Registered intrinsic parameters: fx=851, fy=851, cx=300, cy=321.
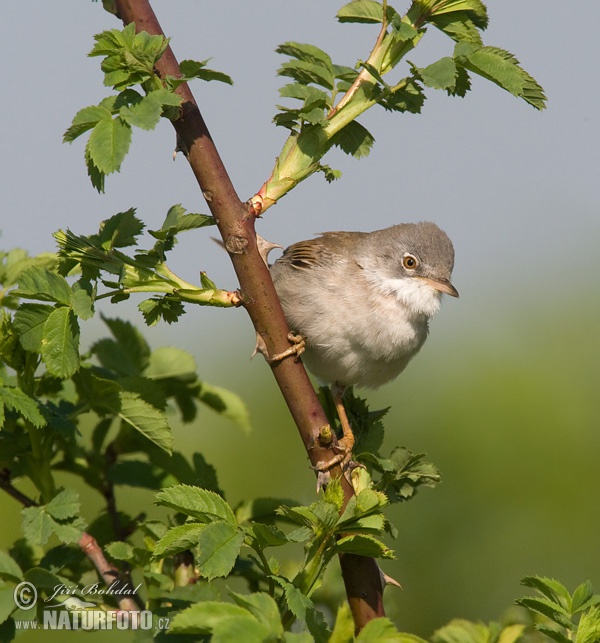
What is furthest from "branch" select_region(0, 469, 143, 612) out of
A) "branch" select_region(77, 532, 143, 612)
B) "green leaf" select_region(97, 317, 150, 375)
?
"green leaf" select_region(97, 317, 150, 375)

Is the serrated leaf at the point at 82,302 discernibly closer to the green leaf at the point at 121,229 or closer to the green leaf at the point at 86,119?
the green leaf at the point at 121,229

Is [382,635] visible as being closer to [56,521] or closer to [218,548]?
[218,548]

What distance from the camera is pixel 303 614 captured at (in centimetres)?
162

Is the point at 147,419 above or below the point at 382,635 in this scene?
above

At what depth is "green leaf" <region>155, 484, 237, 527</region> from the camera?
174 centimetres

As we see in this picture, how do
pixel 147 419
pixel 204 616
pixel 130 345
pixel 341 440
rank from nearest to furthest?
pixel 204 616, pixel 147 419, pixel 341 440, pixel 130 345

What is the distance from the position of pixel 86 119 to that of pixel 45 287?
0.42 metres

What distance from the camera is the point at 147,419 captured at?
87.0 inches

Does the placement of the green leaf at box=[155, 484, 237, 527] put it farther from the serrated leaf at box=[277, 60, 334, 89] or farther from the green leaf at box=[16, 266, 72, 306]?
the serrated leaf at box=[277, 60, 334, 89]

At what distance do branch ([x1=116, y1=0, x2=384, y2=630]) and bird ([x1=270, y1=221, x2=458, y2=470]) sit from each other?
1629 millimetres

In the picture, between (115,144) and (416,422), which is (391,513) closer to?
(416,422)

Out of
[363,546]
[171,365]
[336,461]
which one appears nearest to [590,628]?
[363,546]

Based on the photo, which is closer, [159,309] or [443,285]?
[159,309]

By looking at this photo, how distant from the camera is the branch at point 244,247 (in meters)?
1.92
